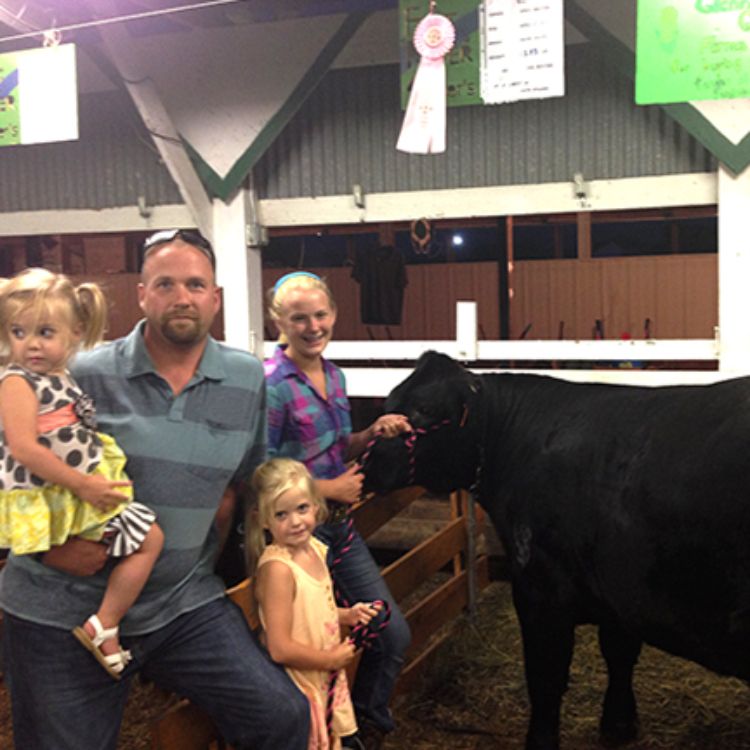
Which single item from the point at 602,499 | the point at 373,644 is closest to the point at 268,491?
the point at 373,644

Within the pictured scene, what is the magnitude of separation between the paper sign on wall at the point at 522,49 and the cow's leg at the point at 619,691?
6.22 ft

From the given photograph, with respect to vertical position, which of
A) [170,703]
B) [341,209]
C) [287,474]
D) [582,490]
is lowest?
[170,703]

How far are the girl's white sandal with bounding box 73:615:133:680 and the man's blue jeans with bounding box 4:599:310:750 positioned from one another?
0.19 feet

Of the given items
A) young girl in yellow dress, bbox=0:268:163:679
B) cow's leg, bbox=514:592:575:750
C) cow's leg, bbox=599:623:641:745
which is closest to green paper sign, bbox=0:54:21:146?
young girl in yellow dress, bbox=0:268:163:679

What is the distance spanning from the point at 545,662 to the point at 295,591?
1.09 meters

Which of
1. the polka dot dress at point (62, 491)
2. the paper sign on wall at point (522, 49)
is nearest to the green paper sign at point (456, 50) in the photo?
the paper sign on wall at point (522, 49)

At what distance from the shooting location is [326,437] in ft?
8.10

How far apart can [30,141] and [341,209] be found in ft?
5.54

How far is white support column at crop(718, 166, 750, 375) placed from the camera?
4055 millimetres

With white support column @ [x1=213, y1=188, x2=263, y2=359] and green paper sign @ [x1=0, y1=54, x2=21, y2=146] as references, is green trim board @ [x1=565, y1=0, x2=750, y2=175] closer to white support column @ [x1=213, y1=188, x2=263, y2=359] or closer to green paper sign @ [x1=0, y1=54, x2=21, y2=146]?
white support column @ [x1=213, y1=188, x2=263, y2=359]

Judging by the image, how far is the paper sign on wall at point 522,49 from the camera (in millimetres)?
2846

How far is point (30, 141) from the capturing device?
369 centimetres

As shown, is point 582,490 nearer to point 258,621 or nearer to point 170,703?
point 258,621

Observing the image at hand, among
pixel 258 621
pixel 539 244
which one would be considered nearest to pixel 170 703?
pixel 258 621
